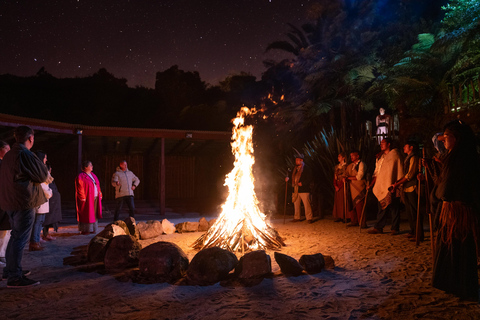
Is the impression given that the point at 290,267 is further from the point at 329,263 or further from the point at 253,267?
the point at 329,263

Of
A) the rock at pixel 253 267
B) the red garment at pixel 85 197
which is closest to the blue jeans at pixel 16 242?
the rock at pixel 253 267

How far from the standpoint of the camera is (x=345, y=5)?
15461mm

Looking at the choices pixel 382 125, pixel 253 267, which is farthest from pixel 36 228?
pixel 382 125

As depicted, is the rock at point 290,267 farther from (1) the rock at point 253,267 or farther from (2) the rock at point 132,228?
(2) the rock at point 132,228

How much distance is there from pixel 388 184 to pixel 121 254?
16.7 feet

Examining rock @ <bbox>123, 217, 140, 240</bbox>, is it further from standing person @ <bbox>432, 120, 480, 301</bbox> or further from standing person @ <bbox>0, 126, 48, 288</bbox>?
standing person @ <bbox>432, 120, 480, 301</bbox>

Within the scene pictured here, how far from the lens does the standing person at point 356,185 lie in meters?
7.97

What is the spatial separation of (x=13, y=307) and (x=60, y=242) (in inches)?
154

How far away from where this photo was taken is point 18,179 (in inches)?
161

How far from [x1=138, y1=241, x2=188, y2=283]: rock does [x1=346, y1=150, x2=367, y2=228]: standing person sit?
483 centimetres

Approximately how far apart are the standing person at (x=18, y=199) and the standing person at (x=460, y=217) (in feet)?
15.4

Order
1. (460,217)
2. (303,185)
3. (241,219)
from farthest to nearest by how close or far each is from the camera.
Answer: (303,185) → (241,219) → (460,217)

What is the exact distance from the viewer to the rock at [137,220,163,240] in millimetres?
7426

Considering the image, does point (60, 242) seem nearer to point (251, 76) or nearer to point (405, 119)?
point (405, 119)
